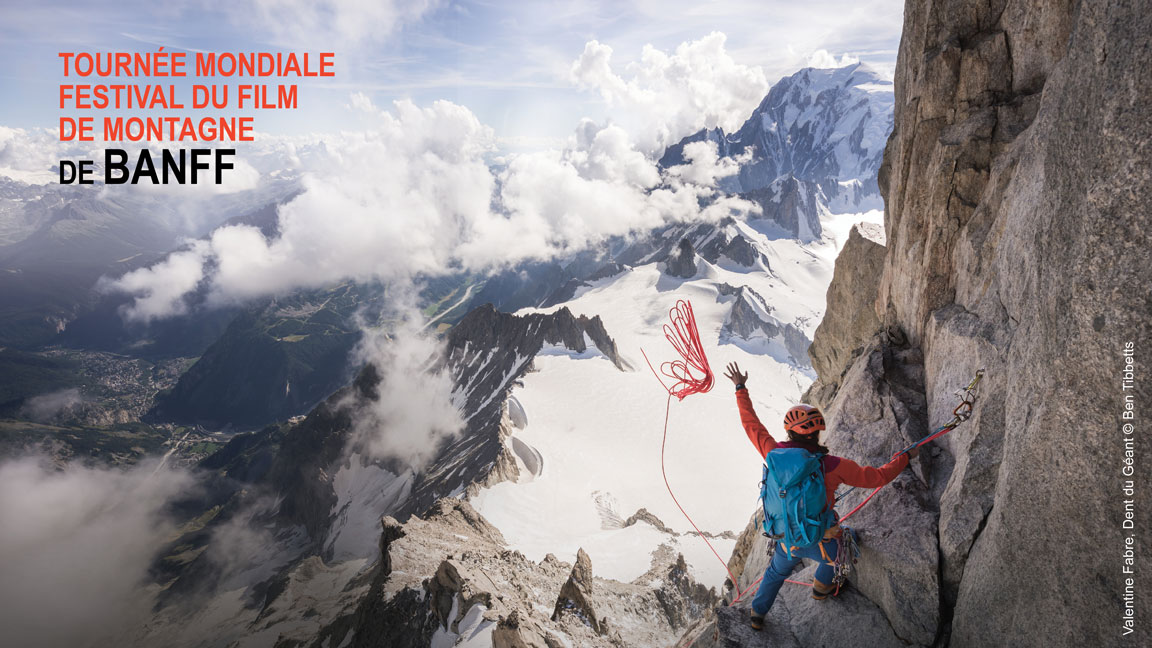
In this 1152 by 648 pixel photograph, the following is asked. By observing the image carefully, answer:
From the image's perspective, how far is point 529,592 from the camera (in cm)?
3416

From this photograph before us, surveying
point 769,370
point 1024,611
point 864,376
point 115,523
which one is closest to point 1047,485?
point 1024,611

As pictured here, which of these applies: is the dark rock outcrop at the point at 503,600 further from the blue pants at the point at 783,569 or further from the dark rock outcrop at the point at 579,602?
the blue pants at the point at 783,569

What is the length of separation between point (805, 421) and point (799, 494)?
113 centimetres

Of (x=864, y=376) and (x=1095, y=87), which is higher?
(x=1095, y=87)

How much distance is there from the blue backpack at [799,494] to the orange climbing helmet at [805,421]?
1.02ft

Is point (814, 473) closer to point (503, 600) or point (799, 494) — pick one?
point (799, 494)

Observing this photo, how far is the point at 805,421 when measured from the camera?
766 centimetres

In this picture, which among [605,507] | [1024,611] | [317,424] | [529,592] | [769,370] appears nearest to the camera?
[1024,611]

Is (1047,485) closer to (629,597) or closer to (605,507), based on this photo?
→ (629,597)

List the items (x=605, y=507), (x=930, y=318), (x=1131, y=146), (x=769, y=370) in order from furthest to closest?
(x=769, y=370), (x=605, y=507), (x=930, y=318), (x=1131, y=146)

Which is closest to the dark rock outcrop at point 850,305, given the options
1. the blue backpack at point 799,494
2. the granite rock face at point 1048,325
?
the granite rock face at point 1048,325

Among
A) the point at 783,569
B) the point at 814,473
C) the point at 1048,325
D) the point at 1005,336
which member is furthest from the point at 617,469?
the point at 1048,325

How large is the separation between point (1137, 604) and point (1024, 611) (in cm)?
139

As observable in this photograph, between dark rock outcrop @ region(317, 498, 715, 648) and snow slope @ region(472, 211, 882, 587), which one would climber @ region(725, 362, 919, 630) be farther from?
snow slope @ region(472, 211, 882, 587)
